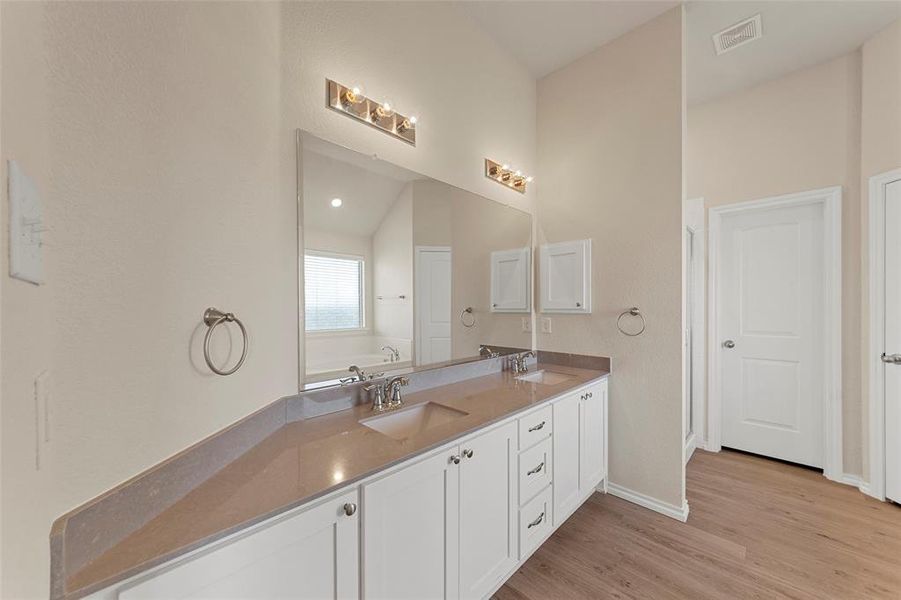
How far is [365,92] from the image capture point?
1.59m

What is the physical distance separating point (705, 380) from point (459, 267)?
2.50m

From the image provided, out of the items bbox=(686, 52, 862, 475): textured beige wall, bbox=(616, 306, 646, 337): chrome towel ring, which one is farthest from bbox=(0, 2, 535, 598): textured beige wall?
bbox=(686, 52, 862, 475): textured beige wall

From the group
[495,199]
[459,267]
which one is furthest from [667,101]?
[459,267]

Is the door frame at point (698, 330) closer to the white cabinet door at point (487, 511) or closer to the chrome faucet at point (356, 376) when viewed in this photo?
the white cabinet door at point (487, 511)

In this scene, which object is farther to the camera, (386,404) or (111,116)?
(386,404)

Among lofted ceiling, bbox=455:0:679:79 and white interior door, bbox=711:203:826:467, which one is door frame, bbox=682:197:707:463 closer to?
white interior door, bbox=711:203:826:467

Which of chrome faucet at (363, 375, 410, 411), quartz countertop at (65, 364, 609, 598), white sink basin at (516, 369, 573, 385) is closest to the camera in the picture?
quartz countertop at (65, 364, 609, 598)

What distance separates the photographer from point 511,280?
2.49m

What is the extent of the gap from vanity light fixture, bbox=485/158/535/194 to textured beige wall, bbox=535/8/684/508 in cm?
28

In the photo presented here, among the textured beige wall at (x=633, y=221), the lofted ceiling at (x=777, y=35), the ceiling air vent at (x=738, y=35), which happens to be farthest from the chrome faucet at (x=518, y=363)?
the ceiling air vent at (x=738, y=35)

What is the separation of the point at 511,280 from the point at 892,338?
2.41 metres

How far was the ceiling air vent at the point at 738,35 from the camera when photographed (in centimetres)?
218

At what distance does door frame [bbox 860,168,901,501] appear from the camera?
2223 millimetres

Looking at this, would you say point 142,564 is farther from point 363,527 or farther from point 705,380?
point 705,380
